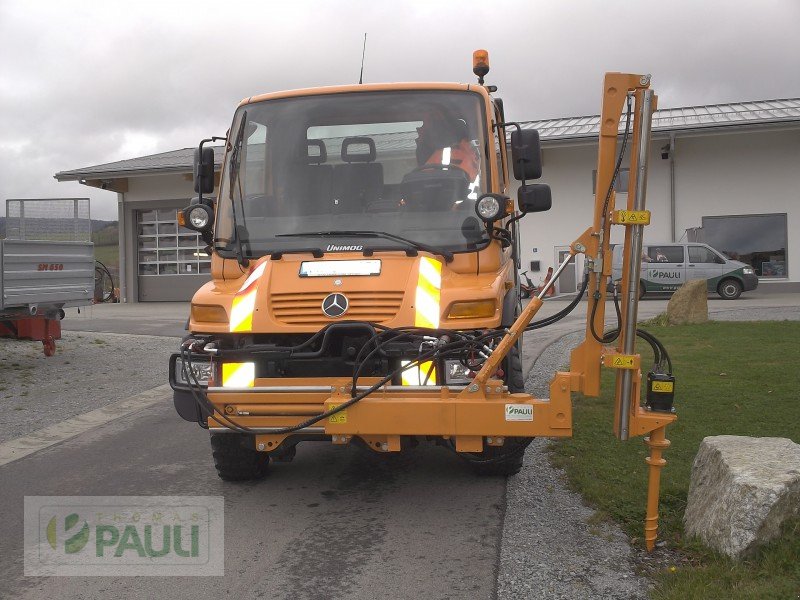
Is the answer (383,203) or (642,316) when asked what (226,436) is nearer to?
(383,203)

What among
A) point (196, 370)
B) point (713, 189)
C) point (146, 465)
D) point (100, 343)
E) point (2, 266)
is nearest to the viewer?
point (196, 370)

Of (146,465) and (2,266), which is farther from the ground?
(2,266)

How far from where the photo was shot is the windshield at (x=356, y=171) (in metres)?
5.30

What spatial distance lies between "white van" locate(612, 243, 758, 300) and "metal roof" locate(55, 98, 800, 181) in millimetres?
3810

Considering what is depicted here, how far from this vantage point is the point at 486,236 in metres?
5.20

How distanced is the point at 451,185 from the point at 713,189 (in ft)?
72.0

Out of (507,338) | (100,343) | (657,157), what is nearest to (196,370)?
(507,338)

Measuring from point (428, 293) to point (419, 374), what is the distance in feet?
1.63

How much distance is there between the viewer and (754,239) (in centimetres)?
2517

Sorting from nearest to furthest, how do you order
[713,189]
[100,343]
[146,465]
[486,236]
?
[486,236]
[146,465]
[100,343]
[713,189]

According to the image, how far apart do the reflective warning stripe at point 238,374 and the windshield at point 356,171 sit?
86 centimetres

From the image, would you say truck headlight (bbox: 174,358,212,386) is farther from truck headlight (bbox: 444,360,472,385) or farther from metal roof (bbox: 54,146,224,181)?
metal roof (bbox: 54,146,224,181)

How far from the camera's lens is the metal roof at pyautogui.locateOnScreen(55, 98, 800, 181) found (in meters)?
24.2

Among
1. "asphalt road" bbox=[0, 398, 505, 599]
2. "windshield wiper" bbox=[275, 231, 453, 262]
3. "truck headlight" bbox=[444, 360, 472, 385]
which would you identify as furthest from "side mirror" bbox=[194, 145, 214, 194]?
"truck headlight" bbox=[444, 360, 472, 385]
